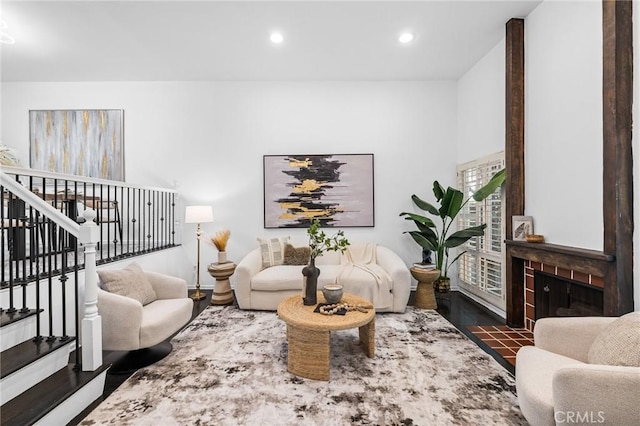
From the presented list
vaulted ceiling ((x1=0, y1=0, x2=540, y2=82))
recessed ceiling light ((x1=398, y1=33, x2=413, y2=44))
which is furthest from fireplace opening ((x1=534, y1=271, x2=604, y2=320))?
recessed ceiling light ((x1=398, y1=33, x2=413, y2=44))

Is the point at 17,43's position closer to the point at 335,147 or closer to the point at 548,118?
the point at 335,147

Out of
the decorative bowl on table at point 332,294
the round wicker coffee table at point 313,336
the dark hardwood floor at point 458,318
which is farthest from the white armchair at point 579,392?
the decorative bowl on table at point 332,294

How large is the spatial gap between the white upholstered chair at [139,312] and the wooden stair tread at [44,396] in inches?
11.0

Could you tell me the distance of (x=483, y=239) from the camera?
3947 millimetres

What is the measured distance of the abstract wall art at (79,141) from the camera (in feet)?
15.1

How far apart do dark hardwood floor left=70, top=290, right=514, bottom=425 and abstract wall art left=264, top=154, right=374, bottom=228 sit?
1.58 meters

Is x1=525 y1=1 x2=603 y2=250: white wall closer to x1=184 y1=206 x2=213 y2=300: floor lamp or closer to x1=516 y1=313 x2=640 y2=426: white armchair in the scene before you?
x1=516 y1=313 x2=640 y2=426: white armchair

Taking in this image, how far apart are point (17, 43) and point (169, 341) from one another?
4.24 metres

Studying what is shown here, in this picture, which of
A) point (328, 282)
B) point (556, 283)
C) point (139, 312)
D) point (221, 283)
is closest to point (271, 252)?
point (221, 283)

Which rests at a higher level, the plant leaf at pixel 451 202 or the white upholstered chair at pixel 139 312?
the plant leaf at pixel 451 202

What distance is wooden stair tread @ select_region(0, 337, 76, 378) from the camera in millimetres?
1657

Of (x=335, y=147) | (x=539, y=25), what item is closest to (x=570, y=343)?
(x=539, y=25)

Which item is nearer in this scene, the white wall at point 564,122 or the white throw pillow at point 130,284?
the white wall at point 564,122

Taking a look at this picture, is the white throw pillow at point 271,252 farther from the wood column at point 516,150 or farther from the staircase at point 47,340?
the wood column at point 516,150
